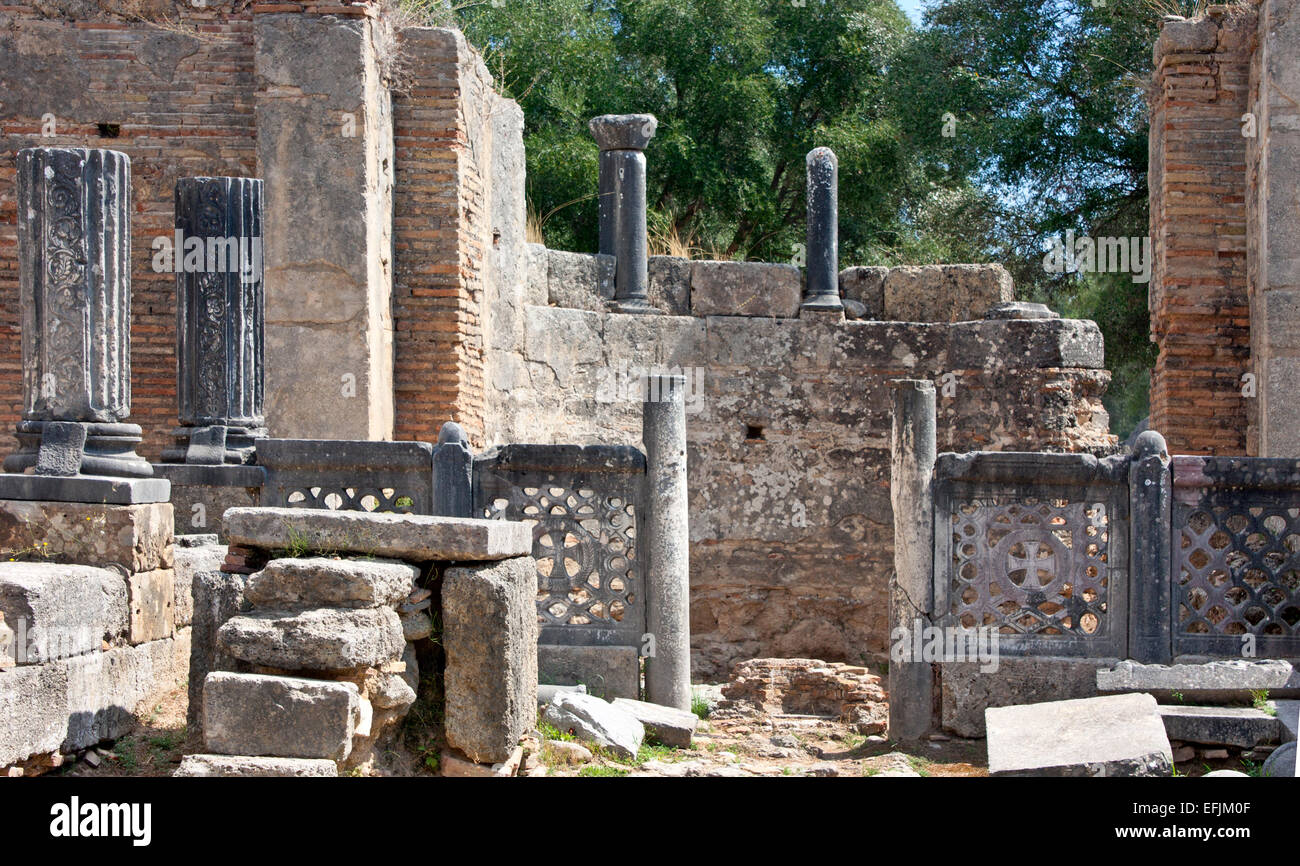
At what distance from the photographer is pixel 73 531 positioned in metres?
5.66

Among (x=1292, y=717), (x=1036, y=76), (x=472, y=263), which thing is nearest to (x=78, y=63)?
(x=472, y=263)

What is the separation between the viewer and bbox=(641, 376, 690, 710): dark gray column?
24.5ft

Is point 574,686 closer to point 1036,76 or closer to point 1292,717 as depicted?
point 1292,717

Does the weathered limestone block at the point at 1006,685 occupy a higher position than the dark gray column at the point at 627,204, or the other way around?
the dark gray column at the point at 627,204

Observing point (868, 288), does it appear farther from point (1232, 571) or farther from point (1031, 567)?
point (1232, 571)

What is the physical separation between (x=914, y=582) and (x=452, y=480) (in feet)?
8.78

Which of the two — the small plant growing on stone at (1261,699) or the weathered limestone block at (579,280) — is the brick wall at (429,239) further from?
the small plant growing on stone at (1261,699)

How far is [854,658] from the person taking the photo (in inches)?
474

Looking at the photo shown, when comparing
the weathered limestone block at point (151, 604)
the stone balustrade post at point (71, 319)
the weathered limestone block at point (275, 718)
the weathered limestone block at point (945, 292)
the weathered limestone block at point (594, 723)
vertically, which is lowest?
the weathered limestone block at point (594, 723)

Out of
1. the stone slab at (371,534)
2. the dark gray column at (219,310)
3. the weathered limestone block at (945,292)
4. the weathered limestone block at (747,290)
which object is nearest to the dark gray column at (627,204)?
the weathered limestone block at (747,290)

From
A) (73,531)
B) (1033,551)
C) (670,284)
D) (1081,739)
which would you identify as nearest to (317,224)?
(670,284)

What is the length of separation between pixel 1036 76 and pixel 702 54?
17.7 feet

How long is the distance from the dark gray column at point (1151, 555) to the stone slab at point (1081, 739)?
54cm

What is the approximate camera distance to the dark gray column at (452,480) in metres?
7.33
